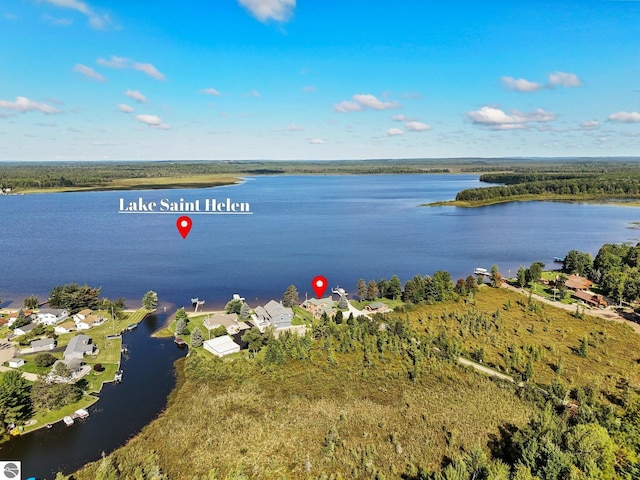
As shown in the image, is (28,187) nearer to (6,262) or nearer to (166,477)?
(6,262)

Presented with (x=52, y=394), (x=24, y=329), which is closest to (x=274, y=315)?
(x=52, y=394)

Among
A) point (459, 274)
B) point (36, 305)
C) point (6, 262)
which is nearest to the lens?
point (36, 305)

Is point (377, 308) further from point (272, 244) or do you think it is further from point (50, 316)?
point (272, 244)

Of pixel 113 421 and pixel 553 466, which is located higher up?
pixel 553 466

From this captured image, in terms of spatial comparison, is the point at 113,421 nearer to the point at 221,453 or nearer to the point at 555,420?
the point at 221,453

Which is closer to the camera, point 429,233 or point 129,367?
point 129,367

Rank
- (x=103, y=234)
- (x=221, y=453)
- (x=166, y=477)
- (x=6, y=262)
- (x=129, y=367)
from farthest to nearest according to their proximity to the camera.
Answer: (x=103, y=234)
(x=6, y=262)
(x=129, y=367)
(x=221, y=453)
(x=166, y=477)

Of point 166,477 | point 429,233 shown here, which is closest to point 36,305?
point 166,477
